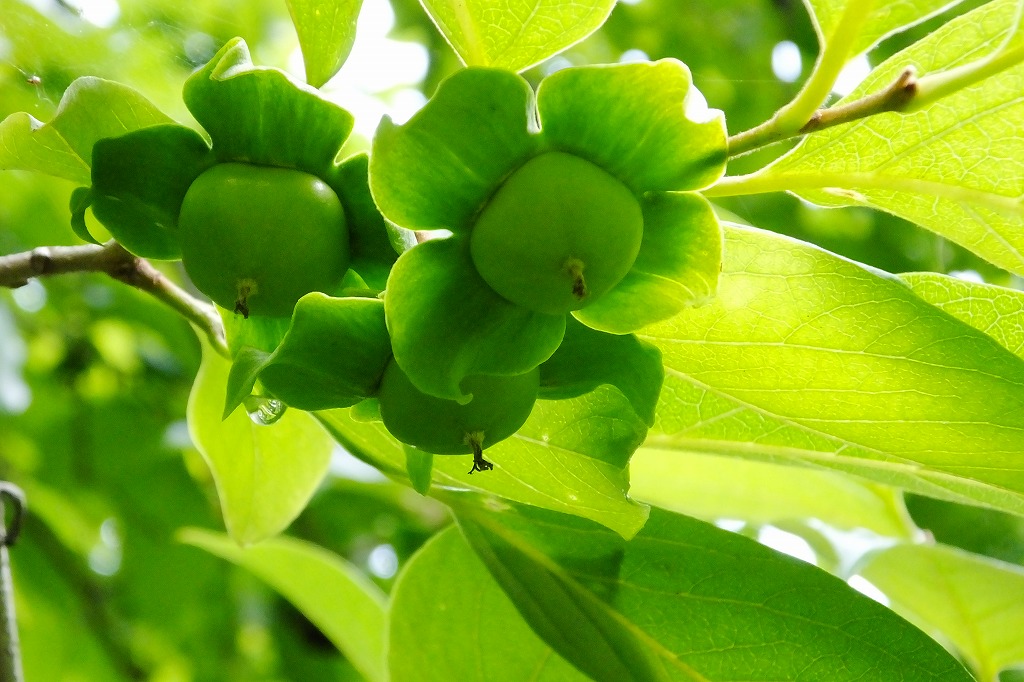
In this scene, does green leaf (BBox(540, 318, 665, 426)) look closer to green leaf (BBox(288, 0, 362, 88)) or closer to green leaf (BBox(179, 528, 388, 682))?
green leaf (BBox(288, 0, 362, 88))

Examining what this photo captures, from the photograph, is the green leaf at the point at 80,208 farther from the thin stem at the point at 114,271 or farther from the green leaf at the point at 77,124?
the thin stem at the point at 114,271

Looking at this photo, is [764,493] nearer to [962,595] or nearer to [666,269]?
[962,595]

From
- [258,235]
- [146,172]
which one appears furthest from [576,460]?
Result: [146,172]

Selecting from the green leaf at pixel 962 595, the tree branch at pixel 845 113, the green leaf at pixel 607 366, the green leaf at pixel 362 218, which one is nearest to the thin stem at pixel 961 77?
the tree branch at pixel 845 113

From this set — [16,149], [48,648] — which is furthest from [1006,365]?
[48,648]

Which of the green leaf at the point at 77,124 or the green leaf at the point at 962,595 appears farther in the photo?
the green leaf at the point at 962,595

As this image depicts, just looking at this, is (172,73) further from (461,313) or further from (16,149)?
(461,313)
